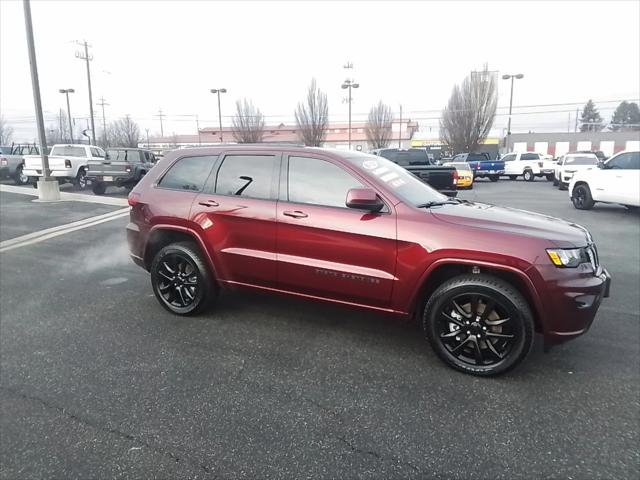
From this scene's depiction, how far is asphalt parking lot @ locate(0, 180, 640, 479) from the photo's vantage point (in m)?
2.37

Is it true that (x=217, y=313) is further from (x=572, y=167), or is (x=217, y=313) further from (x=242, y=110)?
(x=242, y=110)

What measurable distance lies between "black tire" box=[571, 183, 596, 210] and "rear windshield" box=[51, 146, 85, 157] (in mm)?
18574

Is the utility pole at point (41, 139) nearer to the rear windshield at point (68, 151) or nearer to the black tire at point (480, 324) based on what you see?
the rear windshield at point (68, 151)

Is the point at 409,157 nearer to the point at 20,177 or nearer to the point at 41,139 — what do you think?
the point at 41,139

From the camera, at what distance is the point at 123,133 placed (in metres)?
66.1

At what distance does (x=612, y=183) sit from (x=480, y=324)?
10.6m

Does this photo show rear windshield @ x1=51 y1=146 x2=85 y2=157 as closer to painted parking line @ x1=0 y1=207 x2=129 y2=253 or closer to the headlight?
painted parking line @ x1=0 y1=207 x2=129 y2=253

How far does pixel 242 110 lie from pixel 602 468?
44.2m

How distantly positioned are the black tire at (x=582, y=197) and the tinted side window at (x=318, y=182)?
36.4 feet

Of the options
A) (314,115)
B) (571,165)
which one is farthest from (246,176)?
(314,115)

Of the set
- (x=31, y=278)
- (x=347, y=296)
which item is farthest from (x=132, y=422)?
(x=31, y=278)

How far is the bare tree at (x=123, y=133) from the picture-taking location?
5738 centimetres

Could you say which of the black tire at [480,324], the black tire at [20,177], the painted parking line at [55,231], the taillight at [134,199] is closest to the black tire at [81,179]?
the black tire at [20,177]

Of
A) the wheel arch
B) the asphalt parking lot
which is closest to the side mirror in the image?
the wheel arch
